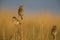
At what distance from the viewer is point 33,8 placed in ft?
5.73

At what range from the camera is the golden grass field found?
167 cm

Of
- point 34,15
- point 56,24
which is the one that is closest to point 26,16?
point 34,15

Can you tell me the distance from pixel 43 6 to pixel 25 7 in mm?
185

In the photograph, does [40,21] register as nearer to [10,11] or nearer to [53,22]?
[53,22]

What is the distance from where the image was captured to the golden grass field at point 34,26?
5.48ft

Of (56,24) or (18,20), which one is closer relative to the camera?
(18,20)

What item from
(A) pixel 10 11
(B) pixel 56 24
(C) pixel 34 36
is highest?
(A) pixel 10 11

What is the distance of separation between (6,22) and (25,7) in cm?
24

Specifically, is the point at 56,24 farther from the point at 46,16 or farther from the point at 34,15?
the point at 34,15

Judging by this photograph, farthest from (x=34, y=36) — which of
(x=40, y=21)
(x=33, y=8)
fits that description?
(x=33, y=8)

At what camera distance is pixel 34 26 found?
1.71m

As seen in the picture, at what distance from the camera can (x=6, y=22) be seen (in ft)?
5.51

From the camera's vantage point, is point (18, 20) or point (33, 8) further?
point (33, 8)

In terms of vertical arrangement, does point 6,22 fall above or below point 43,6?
below
